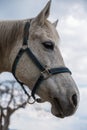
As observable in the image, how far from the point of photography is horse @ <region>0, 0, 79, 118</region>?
4859mm

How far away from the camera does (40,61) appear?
16.9ft

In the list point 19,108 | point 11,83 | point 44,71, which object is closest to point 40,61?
point 44,71

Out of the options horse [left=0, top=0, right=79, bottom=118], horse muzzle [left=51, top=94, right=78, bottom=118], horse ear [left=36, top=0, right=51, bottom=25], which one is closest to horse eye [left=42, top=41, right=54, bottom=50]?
horse [left=0, top=0, right=79, bottom=118]

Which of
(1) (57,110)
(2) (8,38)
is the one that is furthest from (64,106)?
(2) (8,38)

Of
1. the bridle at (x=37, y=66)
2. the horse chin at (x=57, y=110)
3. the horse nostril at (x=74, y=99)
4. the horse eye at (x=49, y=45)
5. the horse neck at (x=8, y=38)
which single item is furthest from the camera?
the horse neck at (x=8, y=38)

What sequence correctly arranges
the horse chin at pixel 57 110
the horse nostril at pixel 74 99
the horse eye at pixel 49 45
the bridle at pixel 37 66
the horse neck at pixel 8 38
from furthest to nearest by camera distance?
the horse neck at pixel 8 38, the horse eye at pixel 49 45, the bridle at pixel 37 66, the horse chin at pixel 57 110, the horse nostril at pixel 74 99

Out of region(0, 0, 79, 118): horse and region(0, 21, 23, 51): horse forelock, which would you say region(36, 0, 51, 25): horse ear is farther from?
region(0, 21, 23, 51): horse forelock

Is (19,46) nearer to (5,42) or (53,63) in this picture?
(5,42)

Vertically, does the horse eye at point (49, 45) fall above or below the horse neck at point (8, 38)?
above

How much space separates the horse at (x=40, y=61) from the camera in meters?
4.86

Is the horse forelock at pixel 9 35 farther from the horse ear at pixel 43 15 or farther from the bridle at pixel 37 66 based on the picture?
the horse ear at pixel 43 15

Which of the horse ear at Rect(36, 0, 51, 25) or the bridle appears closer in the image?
the bridle

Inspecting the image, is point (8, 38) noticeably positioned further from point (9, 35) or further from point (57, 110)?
point (57, 110)

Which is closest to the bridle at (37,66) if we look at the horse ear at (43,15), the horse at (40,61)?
the horse at (40,61)
